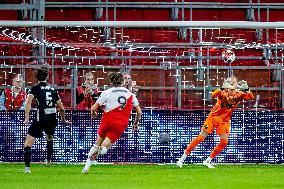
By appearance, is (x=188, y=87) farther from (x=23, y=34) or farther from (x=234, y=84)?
(x=23, y=34)

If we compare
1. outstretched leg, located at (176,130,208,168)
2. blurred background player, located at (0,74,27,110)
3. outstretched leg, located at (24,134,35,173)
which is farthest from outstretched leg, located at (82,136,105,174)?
blurred background player, located at (0,74,27,110)

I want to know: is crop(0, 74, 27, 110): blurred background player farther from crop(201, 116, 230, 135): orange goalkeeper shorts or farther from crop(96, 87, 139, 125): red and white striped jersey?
crop(201, 116, 230, 135): orange goalkeeper shorts

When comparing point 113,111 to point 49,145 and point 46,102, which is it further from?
point 49,145

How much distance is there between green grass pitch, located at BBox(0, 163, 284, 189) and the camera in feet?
41.9

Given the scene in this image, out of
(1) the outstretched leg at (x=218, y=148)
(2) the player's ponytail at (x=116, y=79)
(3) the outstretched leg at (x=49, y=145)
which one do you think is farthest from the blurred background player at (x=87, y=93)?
(2) the player's ponytail at (x=116, y=79)

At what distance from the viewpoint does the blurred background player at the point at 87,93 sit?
61.9 ft

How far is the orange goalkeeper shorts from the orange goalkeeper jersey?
0.07m

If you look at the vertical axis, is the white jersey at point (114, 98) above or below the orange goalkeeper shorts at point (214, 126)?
above

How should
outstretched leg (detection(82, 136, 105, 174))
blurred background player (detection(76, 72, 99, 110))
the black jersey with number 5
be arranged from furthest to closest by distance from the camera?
1. blurred background player (detection(76, 72, 99, 110))
2. the black jersey with number 5
3. outstretched leg (detection(82, 136, 105, 174))

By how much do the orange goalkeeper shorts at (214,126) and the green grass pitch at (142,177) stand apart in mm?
748

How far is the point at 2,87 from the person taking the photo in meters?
19.9

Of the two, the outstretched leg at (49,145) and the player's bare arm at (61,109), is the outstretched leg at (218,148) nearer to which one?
the player's bare arm at (61,109)

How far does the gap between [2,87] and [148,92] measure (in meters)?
3.29

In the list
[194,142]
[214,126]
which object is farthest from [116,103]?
[214,126]
